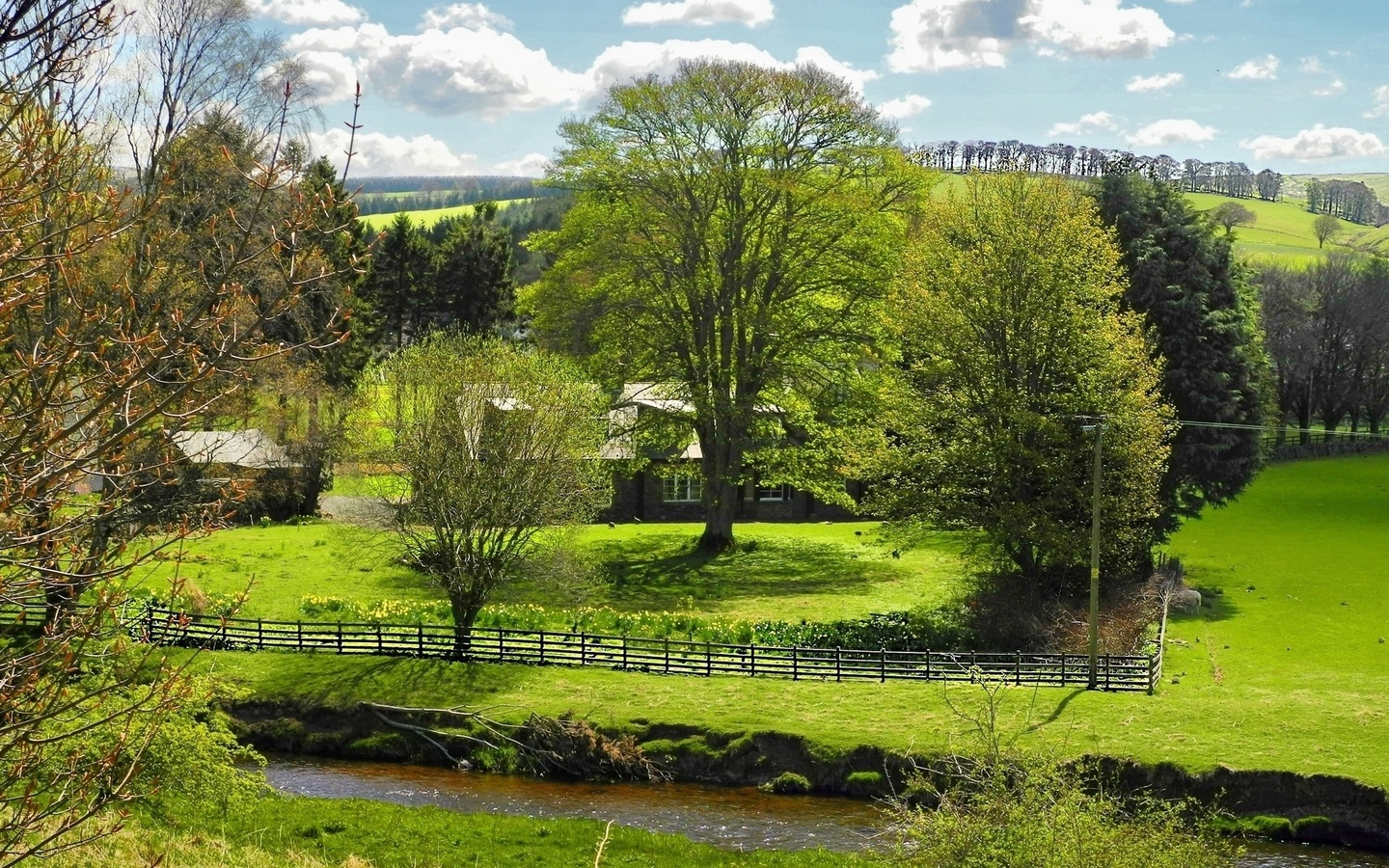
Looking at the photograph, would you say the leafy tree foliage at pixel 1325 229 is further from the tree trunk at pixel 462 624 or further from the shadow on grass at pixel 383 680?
the shadow on grass at pixel 383 680

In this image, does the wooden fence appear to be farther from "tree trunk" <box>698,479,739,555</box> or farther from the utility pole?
"tree trunk" <box>698,479,739,555</box>

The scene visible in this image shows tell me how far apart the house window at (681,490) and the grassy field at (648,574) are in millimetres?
3816

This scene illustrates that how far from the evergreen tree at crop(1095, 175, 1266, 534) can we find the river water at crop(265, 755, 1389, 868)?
927 inches

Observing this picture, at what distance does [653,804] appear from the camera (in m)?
24.8

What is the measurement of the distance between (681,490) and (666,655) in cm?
2430

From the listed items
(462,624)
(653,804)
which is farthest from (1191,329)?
(653,804)

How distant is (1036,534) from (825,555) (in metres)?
13.6

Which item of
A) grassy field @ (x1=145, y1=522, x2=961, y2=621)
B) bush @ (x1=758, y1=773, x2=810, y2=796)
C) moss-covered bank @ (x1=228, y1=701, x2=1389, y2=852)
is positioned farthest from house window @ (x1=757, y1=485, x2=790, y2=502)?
bush @ (x1=758, y1=773, x2=810, y2=796)

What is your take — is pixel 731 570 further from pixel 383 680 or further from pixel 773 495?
pixel 383 680

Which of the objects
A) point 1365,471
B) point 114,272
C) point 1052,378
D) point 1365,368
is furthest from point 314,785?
point 1365,368

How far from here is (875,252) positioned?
45625 mm

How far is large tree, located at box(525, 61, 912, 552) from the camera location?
148 feet

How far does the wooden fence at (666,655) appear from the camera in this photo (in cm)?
3074

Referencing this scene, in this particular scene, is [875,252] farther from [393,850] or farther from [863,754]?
[393,850]
